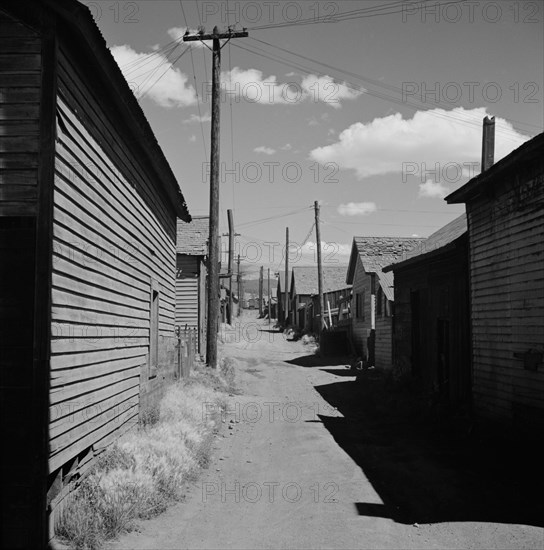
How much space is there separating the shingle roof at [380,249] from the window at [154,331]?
1546cm

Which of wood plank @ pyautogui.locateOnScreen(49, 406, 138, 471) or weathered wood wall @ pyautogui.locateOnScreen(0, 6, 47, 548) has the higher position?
weathered wood wall @ pyautogui.locateOnScreen(0, 6, 47, 548)

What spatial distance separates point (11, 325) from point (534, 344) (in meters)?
7.94

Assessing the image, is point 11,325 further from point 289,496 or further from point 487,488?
point 487,488

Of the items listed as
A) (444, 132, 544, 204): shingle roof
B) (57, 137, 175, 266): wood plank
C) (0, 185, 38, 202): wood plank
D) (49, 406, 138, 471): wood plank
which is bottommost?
(49, 406, 138, 471): wood plank

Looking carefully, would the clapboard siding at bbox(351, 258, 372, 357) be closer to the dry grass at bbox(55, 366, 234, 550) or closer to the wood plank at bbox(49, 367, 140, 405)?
the dry grass at bbox(55, 366, 234, 550)

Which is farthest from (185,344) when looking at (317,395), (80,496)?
(80,496)

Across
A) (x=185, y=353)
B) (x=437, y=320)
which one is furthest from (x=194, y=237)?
(x=437, y=320)

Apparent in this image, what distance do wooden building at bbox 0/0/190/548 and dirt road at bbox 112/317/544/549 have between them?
120 cm

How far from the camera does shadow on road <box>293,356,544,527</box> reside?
6629 mm

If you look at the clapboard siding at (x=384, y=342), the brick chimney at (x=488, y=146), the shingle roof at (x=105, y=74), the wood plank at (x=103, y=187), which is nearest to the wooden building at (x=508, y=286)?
the brick chimney at (x=488, y=146)

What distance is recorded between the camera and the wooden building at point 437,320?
12953 millimetres

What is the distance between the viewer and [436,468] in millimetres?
8484

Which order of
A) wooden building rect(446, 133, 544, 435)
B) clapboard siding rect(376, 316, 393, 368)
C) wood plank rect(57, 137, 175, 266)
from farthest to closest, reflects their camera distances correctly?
clapboard siding rect(376, 316, 393, 368), wooden building rect(446, 133, 544, 435), wood plank rect(57, 137, 175, 266)

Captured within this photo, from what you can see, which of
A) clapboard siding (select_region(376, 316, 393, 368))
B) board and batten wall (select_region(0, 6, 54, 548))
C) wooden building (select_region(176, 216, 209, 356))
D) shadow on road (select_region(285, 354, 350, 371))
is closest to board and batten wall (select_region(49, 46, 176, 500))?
board and batten wall (select_region(0, 6, 54, 548))
